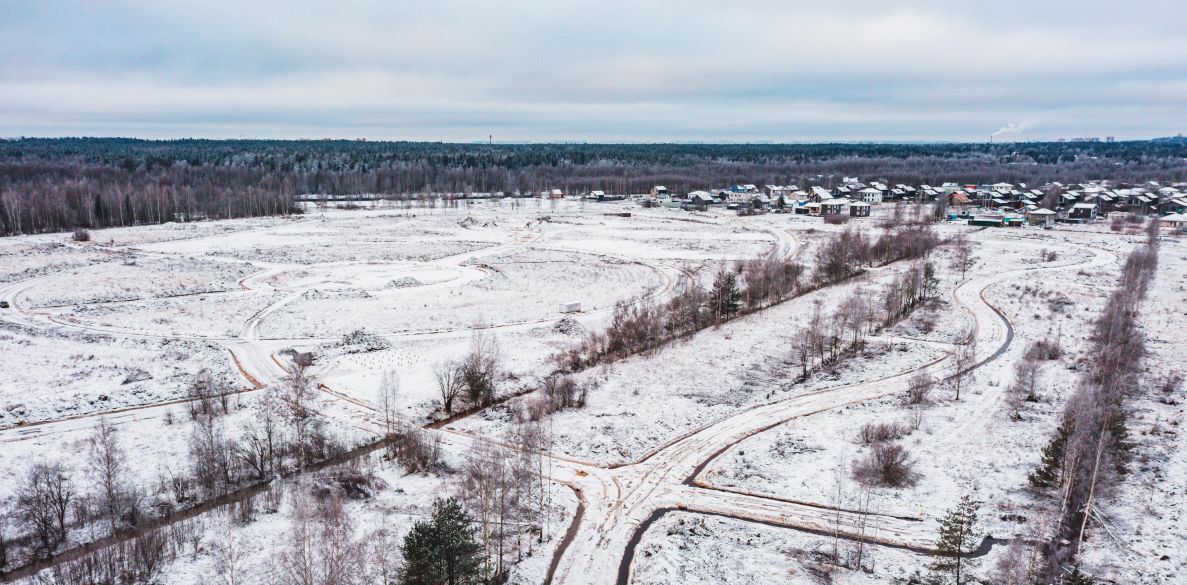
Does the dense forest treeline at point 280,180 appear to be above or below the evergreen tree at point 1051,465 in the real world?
above

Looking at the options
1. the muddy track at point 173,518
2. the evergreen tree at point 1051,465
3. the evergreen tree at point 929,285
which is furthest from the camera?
the evergreen tree at point 929,285

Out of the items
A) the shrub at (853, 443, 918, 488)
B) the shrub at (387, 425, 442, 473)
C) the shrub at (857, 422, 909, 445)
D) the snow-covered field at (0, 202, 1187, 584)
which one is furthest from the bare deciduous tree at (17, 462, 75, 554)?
the shrub at (857, 422, 909, 445)

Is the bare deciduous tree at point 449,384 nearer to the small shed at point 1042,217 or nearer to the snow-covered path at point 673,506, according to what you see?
the snow-covered path at point 673,506

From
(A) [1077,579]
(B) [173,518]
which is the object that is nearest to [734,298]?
(A) [1077,579]

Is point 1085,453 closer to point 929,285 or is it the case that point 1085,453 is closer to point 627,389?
point 627,389

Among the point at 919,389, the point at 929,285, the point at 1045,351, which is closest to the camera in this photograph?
the point at 919,389

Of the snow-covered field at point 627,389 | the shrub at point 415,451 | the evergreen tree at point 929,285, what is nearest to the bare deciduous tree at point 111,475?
the snow-covered field at point 627,389

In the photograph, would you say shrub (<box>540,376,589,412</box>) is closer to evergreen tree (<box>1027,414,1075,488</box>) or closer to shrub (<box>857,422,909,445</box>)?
shrub (<box>857,422,909,445</box>)

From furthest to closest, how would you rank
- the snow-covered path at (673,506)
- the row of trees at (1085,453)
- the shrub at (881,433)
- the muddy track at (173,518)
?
the shrub at (881,433) < the row of trees at (1085,453) < the snow-covered path at (673,506) < the muddy track at (173,518)
